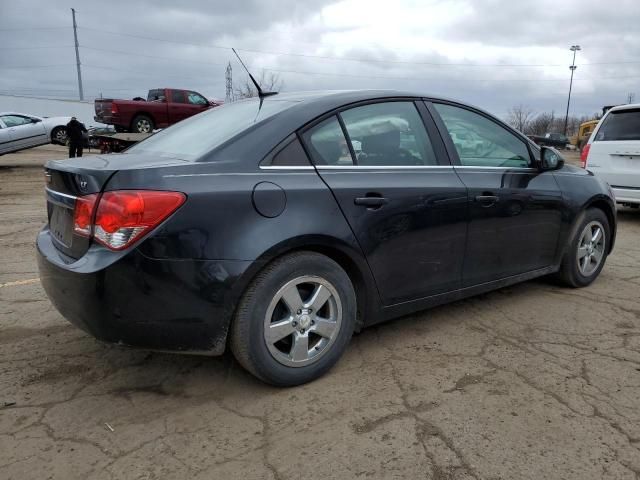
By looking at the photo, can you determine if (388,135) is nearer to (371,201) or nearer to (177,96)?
(371,201)

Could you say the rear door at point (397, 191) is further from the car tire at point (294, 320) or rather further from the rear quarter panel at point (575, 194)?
the rear quarter panel at point (575, 194)

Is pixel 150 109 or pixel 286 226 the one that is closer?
pixel 286 226

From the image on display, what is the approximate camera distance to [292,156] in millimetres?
2830

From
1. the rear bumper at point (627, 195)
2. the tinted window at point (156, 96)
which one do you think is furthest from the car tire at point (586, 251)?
the tinted window at point (156, 96)

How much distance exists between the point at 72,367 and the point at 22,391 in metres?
0.31

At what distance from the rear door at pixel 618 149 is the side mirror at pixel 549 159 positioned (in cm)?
432

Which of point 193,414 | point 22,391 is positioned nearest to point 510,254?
point 193,414

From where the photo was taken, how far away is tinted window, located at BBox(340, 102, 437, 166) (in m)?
3.13

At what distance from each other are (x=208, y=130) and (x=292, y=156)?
0.64 metres

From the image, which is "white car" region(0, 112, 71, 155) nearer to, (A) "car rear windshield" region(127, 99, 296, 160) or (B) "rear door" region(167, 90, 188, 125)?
(B) "rear door" region(167, 90, 188, 125)

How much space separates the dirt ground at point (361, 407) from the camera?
7.41 feet

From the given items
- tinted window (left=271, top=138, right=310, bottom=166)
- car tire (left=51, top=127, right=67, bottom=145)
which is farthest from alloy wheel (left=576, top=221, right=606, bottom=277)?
car tire (left=51, top=127, right=67, bottom=145)

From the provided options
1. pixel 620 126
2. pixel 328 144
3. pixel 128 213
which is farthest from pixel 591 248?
pixel 620 126

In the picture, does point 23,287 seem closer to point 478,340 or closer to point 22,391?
point 22,391
